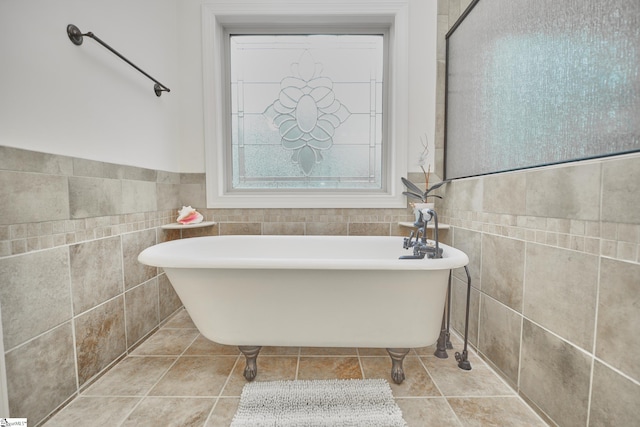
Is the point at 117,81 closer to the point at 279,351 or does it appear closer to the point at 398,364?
the point at 279,351

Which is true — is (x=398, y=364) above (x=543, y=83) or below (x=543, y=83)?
below

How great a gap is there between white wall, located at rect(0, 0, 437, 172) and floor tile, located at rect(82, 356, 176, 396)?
102 cm

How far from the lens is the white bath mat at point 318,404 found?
1.00 metres

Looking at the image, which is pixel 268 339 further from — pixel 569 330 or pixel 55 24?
pixel 55 24

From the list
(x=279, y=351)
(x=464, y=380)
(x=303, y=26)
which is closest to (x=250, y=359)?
(x=279, y=351)

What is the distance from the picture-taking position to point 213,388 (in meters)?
1.19

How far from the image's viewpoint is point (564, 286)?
3.14 feet

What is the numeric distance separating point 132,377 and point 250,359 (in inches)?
22.3

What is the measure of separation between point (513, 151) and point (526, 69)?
35 cm

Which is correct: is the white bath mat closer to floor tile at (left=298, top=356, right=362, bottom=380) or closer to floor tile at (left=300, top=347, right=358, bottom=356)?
floor tile at (left=298, top=356, right=362, bottom=380)

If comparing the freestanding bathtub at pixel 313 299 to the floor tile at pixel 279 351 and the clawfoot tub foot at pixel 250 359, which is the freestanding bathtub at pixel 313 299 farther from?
the floor tile at pixel 279 351

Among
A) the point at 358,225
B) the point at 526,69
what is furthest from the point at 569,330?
the point at 358,225

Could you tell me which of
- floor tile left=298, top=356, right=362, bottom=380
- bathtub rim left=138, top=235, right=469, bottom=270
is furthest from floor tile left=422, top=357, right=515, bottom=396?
bathtub rim left=138, top=235, right=469, bottom=270

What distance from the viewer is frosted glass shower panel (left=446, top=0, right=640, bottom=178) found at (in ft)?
2.66
